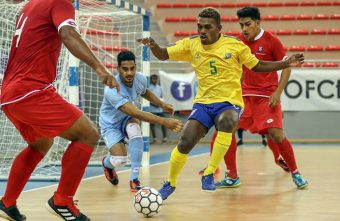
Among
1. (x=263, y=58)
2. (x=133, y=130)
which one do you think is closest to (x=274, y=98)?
(x=263, y=58)

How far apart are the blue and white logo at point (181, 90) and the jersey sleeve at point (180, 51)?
415 inches

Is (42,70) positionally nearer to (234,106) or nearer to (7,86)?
(7,86)

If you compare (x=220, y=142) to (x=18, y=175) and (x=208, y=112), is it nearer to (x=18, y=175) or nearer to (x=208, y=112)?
(x=208, y=112)

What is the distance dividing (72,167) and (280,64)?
8.46 feet

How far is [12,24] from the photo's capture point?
9789 mm

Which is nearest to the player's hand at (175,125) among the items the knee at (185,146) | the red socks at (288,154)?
the knee at (185,146)

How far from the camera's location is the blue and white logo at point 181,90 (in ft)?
56.5

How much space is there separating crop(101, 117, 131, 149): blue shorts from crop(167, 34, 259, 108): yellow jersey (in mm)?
1423

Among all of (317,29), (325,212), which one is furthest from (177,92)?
(325,212)

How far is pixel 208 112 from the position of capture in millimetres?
6434

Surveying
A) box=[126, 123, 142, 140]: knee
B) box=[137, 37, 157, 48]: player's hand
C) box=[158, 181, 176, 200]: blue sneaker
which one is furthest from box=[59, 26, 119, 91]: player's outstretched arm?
box=[126, 123, 142, 140]: knee

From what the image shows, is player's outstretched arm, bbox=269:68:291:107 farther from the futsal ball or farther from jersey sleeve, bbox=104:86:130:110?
the futsal ball

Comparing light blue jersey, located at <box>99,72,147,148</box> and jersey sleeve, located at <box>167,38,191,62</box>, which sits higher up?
jersey sleeve, located at <box>167,38,191,62</box>

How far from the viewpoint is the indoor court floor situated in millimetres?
5443
